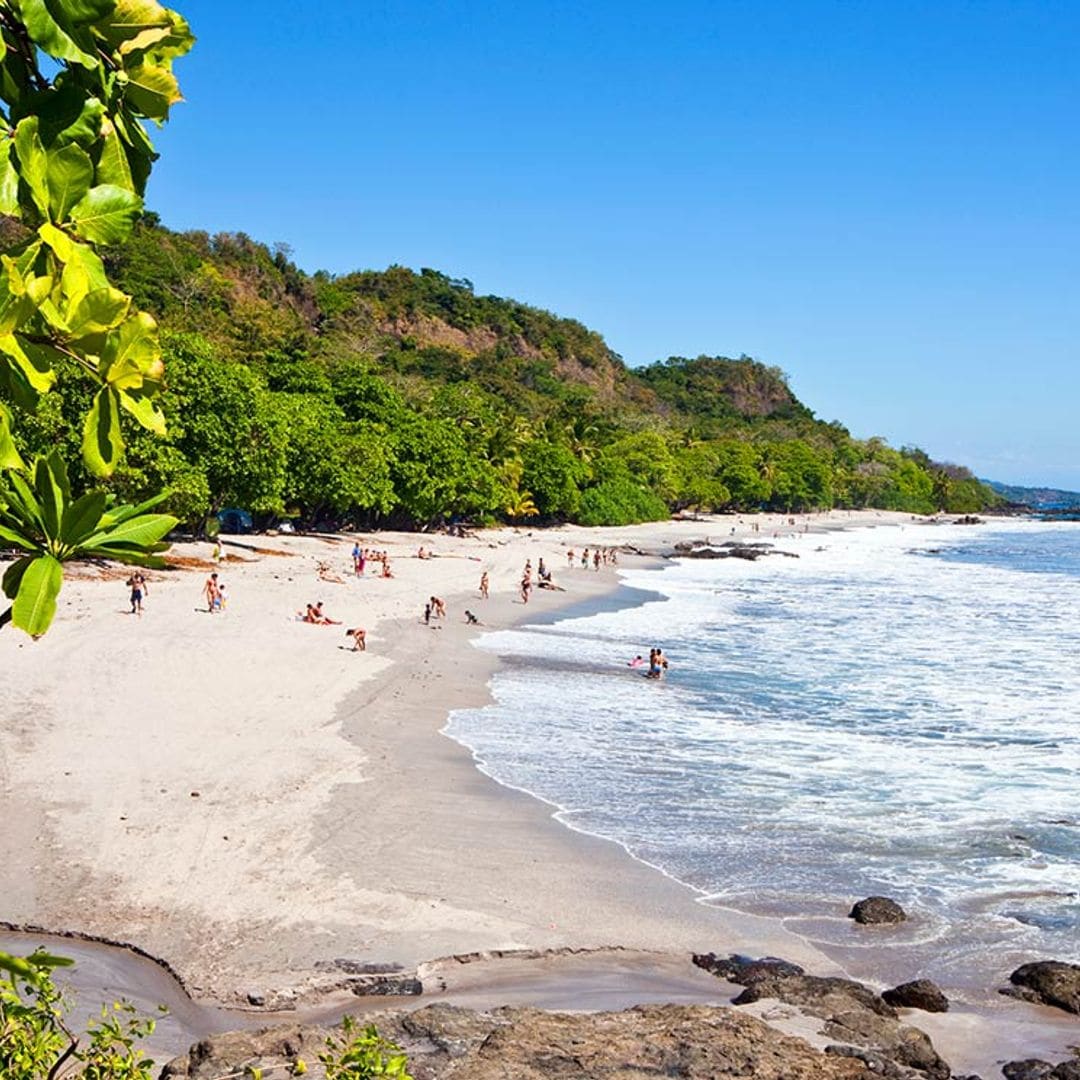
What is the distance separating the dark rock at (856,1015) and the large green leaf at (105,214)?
301 inches

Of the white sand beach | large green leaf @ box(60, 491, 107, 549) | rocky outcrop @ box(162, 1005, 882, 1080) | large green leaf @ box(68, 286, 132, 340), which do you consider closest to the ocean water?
the white sand beach

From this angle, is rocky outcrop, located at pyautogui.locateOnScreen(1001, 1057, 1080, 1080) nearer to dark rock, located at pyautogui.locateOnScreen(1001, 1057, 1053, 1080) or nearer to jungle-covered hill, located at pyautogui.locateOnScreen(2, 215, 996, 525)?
dark rock, located at pyautogui.locateOnScreen(1001, 1057, 1053, 1080)

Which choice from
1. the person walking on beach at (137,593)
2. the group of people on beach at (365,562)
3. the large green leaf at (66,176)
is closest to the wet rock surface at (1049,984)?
the large green leaf at (66,176)

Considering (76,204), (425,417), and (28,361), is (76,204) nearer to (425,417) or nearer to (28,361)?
(28,361)

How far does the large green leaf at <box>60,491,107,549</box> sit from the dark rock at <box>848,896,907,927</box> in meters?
10.3

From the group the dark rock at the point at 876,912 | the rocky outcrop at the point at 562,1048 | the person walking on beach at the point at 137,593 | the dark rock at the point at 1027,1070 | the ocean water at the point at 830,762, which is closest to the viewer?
the rocky outcrop at the point at 562,1048

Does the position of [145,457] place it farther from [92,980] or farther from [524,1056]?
[524,1056]

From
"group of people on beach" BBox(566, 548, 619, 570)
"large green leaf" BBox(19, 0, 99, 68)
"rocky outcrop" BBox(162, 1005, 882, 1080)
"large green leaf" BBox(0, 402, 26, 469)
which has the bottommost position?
"rocky outcrop" BBox(162, 1005, 882, 1080)

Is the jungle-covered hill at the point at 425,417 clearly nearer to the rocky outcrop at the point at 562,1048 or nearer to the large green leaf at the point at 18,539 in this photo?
the rocky outcrop at the point at 562,1048

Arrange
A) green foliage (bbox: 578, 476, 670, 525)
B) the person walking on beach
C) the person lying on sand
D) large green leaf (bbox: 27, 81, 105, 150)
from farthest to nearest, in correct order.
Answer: green foliage (bbox: 578, 476, 670, 525) → the person lying on sand → the person walking on beach → large green leaf (bbox: 27, 81, 105, 150)

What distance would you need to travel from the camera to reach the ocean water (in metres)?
11.4

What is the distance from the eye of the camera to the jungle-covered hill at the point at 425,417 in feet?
121

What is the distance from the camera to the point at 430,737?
1747cm

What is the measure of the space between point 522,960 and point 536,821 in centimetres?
404
